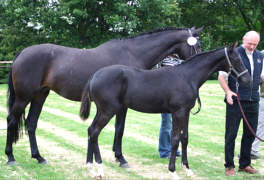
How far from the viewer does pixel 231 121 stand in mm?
5254

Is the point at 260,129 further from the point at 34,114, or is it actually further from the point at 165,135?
the point at 34,114

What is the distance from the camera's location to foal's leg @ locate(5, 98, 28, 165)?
596cm

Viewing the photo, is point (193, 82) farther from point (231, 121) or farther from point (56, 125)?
point (56, 125)

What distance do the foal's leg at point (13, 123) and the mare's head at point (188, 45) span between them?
274cm

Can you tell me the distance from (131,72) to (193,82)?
34.8 inches

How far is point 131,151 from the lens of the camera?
22.3 ft

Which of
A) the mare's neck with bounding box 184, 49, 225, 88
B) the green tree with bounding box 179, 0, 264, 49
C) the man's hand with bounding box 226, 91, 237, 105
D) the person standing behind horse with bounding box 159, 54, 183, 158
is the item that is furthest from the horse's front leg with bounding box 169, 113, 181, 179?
the green tree with bounding box 179, 0, 264, 49

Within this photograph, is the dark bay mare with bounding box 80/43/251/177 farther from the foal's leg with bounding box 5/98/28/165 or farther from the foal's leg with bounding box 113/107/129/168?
the foal's leg with bounding box 5/98/28/165

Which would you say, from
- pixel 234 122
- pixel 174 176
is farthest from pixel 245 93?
pixel 174 176

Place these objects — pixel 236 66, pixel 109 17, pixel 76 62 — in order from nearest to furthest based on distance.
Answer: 1. pixel 236 66
2. pixel 76 62
3. pixel 109 17

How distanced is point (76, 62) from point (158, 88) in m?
1.61

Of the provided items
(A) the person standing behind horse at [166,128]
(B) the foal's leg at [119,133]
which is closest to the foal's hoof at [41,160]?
(B) the foal's leg at [119,133]

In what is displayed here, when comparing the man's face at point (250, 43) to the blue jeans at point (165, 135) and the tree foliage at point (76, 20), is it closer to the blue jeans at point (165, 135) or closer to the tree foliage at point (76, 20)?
the blue jeans at point (165, 135)

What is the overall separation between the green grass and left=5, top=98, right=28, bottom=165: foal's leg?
0.68ft
